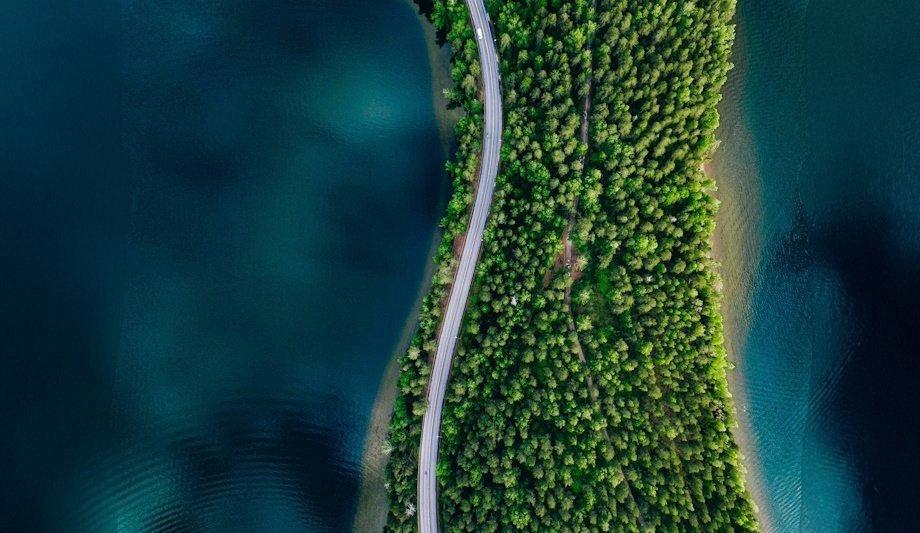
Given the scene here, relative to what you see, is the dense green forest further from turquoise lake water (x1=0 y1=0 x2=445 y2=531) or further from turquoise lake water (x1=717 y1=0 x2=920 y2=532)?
turquoise lake water (x1=0 y1=0 x2=445 y2=531)

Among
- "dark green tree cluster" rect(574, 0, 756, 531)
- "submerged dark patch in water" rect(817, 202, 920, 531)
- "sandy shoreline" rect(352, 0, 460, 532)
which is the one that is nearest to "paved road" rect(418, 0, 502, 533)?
"sandy shoreline" rect(352, 0, 460, 532)

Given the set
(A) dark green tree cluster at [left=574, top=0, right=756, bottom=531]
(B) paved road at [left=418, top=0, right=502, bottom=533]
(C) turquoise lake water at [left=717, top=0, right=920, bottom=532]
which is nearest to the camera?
(A) dark green tree cluster at [left=574, top=0, right=756, bottom=531]

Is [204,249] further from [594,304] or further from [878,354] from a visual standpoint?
[878,354]

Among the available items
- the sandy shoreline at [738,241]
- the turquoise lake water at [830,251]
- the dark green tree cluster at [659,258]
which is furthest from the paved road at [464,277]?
the turquoise lake water at [830,251]

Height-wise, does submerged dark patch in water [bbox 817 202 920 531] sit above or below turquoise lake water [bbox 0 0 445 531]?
below

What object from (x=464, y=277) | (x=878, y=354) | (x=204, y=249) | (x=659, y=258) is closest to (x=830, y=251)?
(x=878, y=354)

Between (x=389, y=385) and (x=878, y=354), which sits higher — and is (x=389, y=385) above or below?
above
